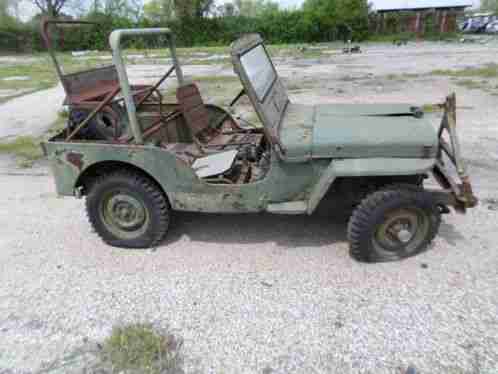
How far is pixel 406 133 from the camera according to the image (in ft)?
9.84

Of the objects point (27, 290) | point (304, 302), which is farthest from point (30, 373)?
point (304, 302)

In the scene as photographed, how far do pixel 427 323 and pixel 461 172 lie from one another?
44.0 inches

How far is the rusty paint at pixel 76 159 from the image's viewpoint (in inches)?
126

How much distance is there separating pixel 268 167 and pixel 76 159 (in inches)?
61.5

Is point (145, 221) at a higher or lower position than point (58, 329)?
higher

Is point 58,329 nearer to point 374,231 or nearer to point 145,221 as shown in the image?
point 145,221

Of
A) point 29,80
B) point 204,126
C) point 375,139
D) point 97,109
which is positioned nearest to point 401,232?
point 375,139

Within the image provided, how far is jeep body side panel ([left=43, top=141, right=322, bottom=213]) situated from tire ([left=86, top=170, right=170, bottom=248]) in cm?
14

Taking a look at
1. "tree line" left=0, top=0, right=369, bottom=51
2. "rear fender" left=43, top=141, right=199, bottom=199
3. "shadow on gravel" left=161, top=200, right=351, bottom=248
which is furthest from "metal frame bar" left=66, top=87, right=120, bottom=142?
"tree line" left=0, top=0, right=369, bottom=51

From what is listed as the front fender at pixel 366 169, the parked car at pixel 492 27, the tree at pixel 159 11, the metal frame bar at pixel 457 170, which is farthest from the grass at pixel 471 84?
the tree at pixel 159 11

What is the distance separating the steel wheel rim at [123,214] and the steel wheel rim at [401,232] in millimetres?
1917

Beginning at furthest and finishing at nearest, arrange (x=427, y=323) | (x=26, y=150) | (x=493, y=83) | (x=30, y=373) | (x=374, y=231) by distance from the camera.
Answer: (x=493, y=83)
(x=26, y=150)
(x=374, y=231)
(x=427, y=323)
(x=30, y=373)

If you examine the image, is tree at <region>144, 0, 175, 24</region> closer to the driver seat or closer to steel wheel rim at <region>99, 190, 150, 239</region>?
the driver seat

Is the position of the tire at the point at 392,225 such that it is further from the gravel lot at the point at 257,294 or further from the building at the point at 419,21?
the building at the point at 419,21
